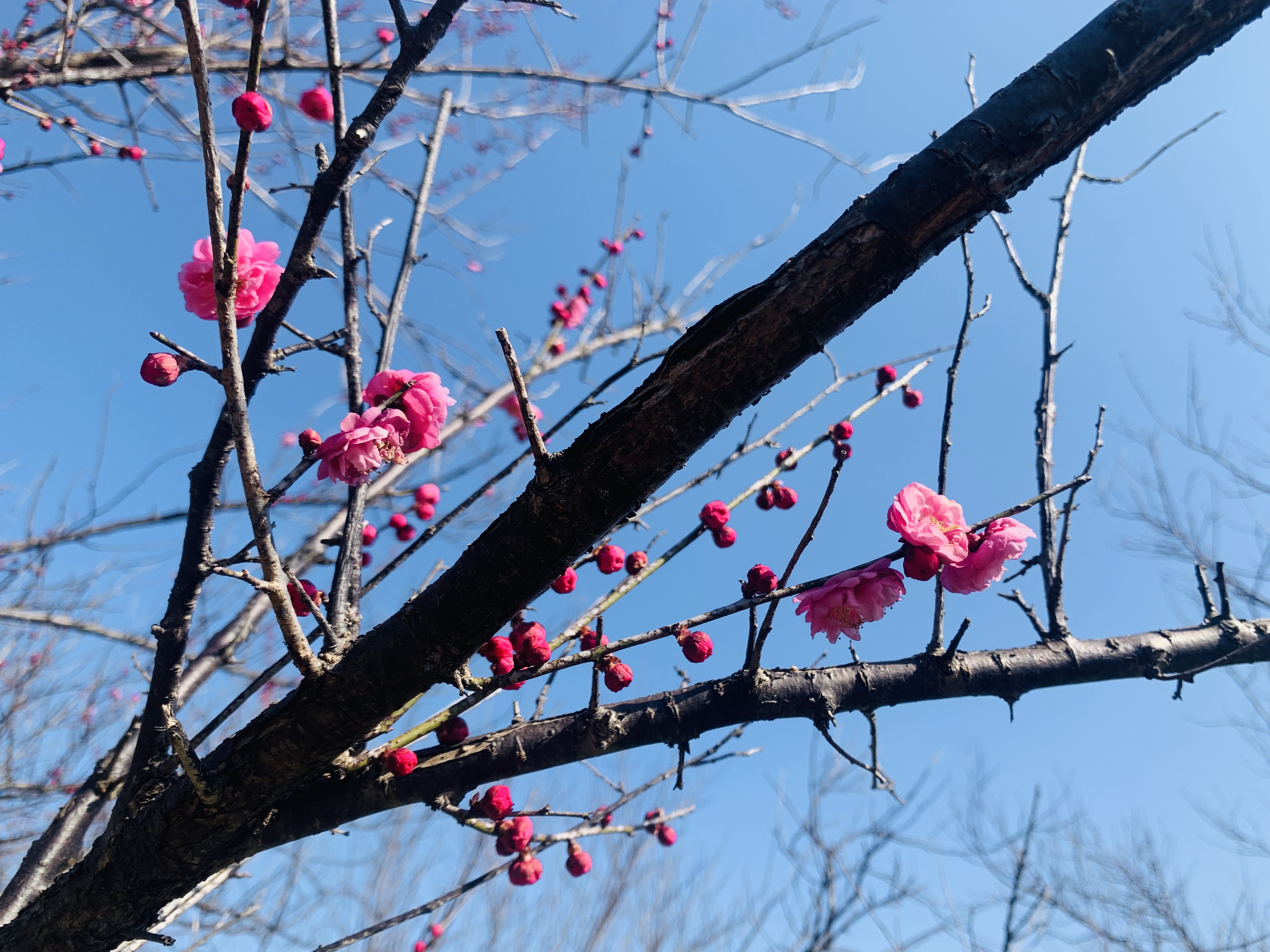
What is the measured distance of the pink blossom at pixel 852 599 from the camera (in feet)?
4.55

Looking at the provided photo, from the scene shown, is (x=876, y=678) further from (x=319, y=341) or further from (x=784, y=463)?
(x=319, y=341)

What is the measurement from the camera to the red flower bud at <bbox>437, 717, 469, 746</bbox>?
1.72m

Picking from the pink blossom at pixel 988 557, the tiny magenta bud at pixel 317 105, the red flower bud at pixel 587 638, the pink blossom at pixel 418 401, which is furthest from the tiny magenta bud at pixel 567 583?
the tiny magenta bud at pixel 317 105

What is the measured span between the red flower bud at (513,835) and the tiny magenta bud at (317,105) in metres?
2.03

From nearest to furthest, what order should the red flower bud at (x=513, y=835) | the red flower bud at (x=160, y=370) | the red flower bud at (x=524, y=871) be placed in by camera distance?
the red flower bud at (x=160, y=370) < the red flower bud at (x=513, y=835) < the red flower bud at (x=524, y=871)

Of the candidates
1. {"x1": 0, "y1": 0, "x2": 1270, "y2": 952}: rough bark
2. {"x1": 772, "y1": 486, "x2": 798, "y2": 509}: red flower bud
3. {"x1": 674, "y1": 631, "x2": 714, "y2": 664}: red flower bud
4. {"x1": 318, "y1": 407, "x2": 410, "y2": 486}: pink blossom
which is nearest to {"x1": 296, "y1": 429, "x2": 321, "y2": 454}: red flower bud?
{"x1": 318, "y1": 407, "x2": 410, "y2": 486}: pink blossom

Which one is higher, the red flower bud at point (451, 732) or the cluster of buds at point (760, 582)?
the red flower bud at point (451, 732)

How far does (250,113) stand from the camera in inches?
47.2

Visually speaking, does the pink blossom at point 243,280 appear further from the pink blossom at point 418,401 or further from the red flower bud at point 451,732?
the red flower bud at point 451,732

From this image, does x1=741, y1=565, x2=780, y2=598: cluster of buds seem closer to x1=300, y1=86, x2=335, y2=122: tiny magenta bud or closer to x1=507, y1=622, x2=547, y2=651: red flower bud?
x1=507, y1=622, x2=547, y2=651: red flower bud

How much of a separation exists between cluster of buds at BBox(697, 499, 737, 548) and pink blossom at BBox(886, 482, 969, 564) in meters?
0.55

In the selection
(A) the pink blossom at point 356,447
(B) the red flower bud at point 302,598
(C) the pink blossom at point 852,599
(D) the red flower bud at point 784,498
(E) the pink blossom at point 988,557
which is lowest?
(E) the pink blossom at point 988,557

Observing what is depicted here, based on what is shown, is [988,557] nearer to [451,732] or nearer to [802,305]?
[802,305]

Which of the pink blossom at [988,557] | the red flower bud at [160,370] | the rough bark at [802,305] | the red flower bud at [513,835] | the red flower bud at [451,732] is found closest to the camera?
the rough bark at [802,305]
